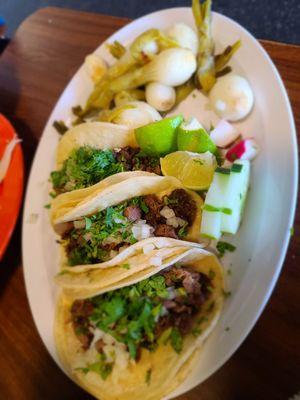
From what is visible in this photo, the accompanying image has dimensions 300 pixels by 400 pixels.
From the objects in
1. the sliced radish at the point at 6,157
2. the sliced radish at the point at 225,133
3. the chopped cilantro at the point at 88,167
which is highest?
the sliced radish at the point at 225,133

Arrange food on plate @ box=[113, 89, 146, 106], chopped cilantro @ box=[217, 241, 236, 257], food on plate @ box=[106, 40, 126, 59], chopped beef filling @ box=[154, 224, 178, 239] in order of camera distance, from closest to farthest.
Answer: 1. chopped beef filling @ box=[154, 224, 178, 239]
2. chopped cilantro @ box=[217, 241, 236, 257]
3. food on plate @ box=[113, 89, 146, 106]
4. food on plate @ box=[106, 40, 126, 59]

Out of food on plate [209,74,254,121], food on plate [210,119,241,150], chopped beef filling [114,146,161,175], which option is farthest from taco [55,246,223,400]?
food on plate [209,74,254,121]

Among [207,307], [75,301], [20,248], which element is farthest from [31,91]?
[207,307]

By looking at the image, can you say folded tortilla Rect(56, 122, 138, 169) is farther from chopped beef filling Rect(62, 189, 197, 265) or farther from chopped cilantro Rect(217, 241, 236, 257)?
chopped cilantro Rect(217, 241, 236, 257)

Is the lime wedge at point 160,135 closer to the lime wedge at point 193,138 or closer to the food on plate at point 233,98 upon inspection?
the lime wedge at point 193,138

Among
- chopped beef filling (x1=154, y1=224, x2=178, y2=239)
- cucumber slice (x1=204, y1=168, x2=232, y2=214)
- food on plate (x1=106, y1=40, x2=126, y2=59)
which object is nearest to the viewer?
cucumber slice (x1=204, y1=168, x2=232, y2=214)

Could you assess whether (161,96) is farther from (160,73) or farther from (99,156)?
(99,156)

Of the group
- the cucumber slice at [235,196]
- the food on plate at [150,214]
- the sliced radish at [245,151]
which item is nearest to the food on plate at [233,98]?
the food on plate at [150,214]
